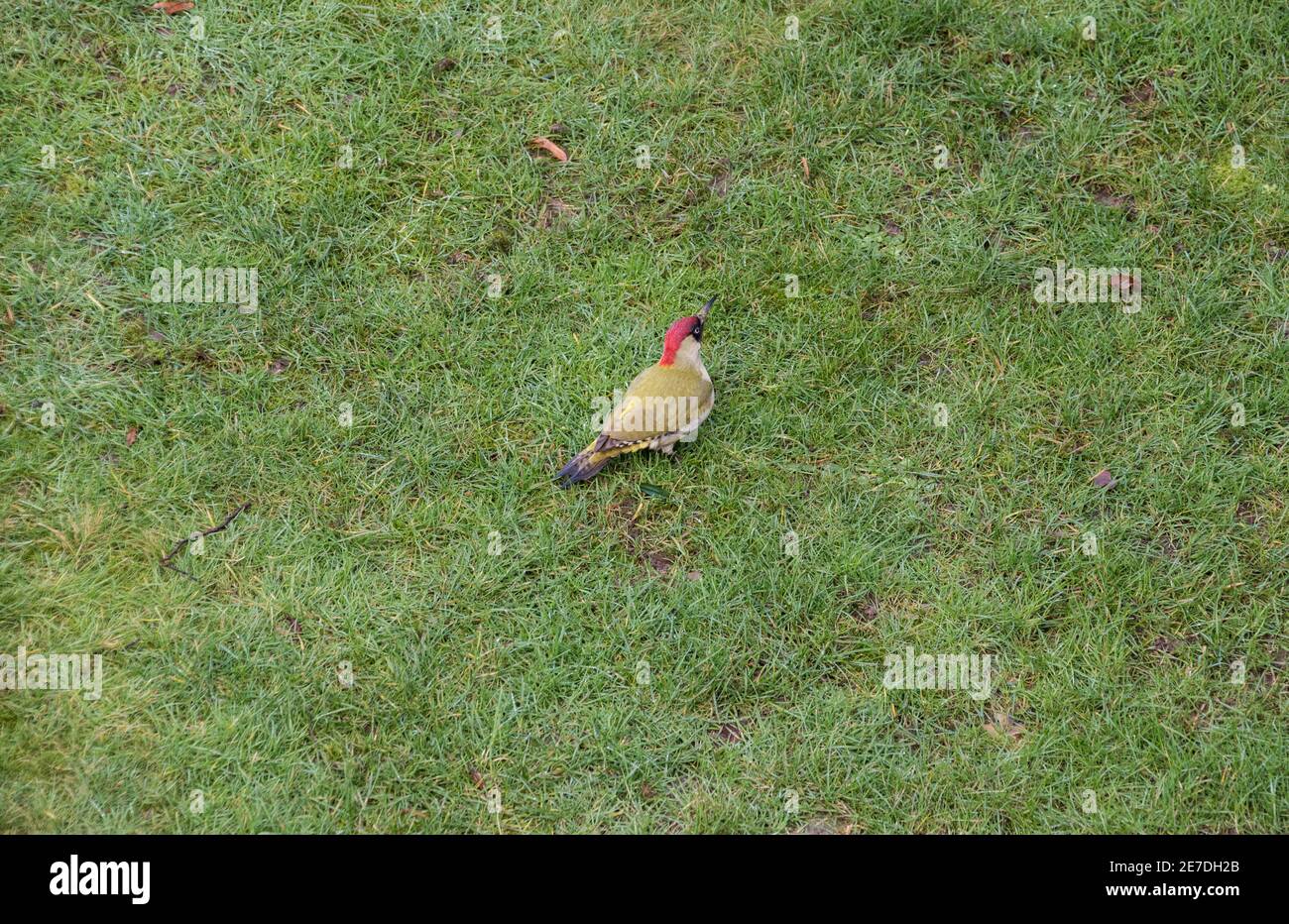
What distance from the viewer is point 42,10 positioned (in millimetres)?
6445

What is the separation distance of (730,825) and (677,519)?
5.04 feet

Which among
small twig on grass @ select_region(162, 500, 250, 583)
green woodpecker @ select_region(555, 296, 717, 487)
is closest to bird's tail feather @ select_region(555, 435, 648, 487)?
green woodpecker @ select_region(555, 296, 717, 487)

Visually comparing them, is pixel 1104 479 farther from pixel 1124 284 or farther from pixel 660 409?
pixel 660 409

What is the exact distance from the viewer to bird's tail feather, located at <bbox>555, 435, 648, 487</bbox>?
5.21m

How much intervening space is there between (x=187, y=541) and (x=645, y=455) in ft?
7.84

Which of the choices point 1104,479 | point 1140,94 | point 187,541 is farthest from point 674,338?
point 1140,94

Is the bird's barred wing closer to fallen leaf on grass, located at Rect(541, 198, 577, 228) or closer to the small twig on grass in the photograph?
fallen leaf on grass, located at Rect(541, 198, 577, 228)

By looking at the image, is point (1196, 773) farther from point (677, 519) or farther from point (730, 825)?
point (677, 519)

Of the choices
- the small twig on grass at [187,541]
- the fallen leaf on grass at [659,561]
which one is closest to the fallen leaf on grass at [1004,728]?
the fallen leaf on grass at [659,561]

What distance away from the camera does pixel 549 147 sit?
629 cm

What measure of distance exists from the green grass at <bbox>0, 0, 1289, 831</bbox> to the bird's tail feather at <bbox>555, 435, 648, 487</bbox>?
0.37 ft

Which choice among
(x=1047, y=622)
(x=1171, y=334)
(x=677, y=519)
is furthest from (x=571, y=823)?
(x=1171, y=334)

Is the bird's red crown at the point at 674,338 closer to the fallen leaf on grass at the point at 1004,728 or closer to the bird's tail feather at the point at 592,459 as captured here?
the bird's tail feather at the point at 592,459

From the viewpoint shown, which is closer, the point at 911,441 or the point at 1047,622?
the point at 1047,622
